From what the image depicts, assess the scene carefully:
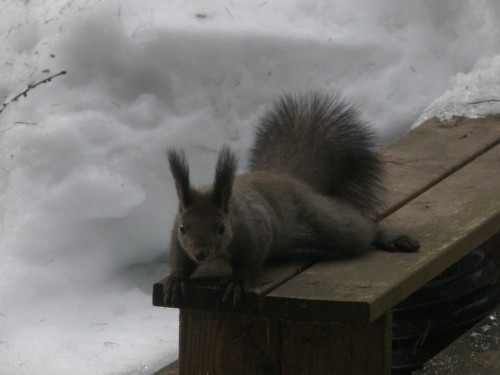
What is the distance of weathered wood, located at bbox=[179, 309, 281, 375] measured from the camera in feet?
8.91

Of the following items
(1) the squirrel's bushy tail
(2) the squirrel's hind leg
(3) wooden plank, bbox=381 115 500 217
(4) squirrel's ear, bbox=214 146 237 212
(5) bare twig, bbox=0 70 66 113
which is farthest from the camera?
(5) bare twig, bbox=0 70 66 113

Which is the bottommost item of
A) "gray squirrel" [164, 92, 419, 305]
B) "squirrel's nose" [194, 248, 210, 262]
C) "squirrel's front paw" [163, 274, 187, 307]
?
"squirrel's front paw" [163, 274, 187, 307]

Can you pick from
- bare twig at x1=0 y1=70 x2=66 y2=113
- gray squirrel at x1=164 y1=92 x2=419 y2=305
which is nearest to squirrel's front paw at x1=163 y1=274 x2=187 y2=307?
gray squirrel at x1=164 y1=92 x2=419 y2=305

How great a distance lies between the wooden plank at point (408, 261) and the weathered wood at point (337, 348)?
0.11m

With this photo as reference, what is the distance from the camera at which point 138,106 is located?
4.15 metres

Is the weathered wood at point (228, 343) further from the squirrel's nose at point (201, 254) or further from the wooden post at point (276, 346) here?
the squirrel's nose at point (201, 254)

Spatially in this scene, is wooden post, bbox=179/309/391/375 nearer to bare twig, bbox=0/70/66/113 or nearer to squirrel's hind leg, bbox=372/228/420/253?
squirrel's hind leg, bbox=372/228/420/253

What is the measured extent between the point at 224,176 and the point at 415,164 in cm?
120

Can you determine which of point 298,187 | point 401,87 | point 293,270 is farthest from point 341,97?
point 293,270

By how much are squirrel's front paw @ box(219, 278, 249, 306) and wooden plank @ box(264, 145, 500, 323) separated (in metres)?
0.06

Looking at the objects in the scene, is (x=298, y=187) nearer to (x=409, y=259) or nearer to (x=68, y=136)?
(x=409, y=259)

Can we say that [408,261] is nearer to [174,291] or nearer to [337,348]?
[337,348]

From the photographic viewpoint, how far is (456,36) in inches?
191

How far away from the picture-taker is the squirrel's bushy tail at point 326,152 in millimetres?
3213
